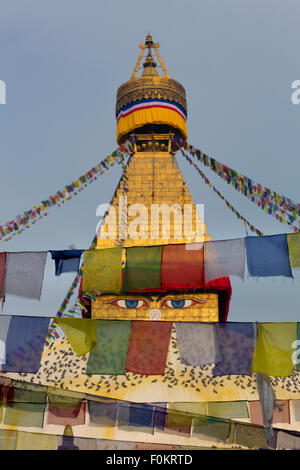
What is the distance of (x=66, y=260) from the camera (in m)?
9.52

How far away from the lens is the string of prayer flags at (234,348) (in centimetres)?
782

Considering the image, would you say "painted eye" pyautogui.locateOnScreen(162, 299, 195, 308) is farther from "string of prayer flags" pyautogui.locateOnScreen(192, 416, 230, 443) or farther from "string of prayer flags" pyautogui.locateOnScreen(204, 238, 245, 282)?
"string of prayer flags" pyautogui.locateOnScreen(192, 416, 230, 443)

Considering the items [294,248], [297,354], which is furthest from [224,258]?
[297,354]

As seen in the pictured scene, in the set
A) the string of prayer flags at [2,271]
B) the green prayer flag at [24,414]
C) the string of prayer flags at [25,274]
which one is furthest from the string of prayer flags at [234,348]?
the string of prayer flags at [2,271]

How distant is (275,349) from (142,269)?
301cm

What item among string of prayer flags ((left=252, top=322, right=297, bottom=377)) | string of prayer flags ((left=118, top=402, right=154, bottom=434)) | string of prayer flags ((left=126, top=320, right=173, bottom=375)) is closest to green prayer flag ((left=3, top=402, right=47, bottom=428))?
string of prayer flags ((left=118, top=402, right=154, bottom=434))

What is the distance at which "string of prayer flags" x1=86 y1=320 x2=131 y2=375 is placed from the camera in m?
7.97

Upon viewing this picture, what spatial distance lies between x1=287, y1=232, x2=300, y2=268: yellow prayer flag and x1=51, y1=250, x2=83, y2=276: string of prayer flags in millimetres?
3963

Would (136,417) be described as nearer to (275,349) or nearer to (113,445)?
(113,445)
